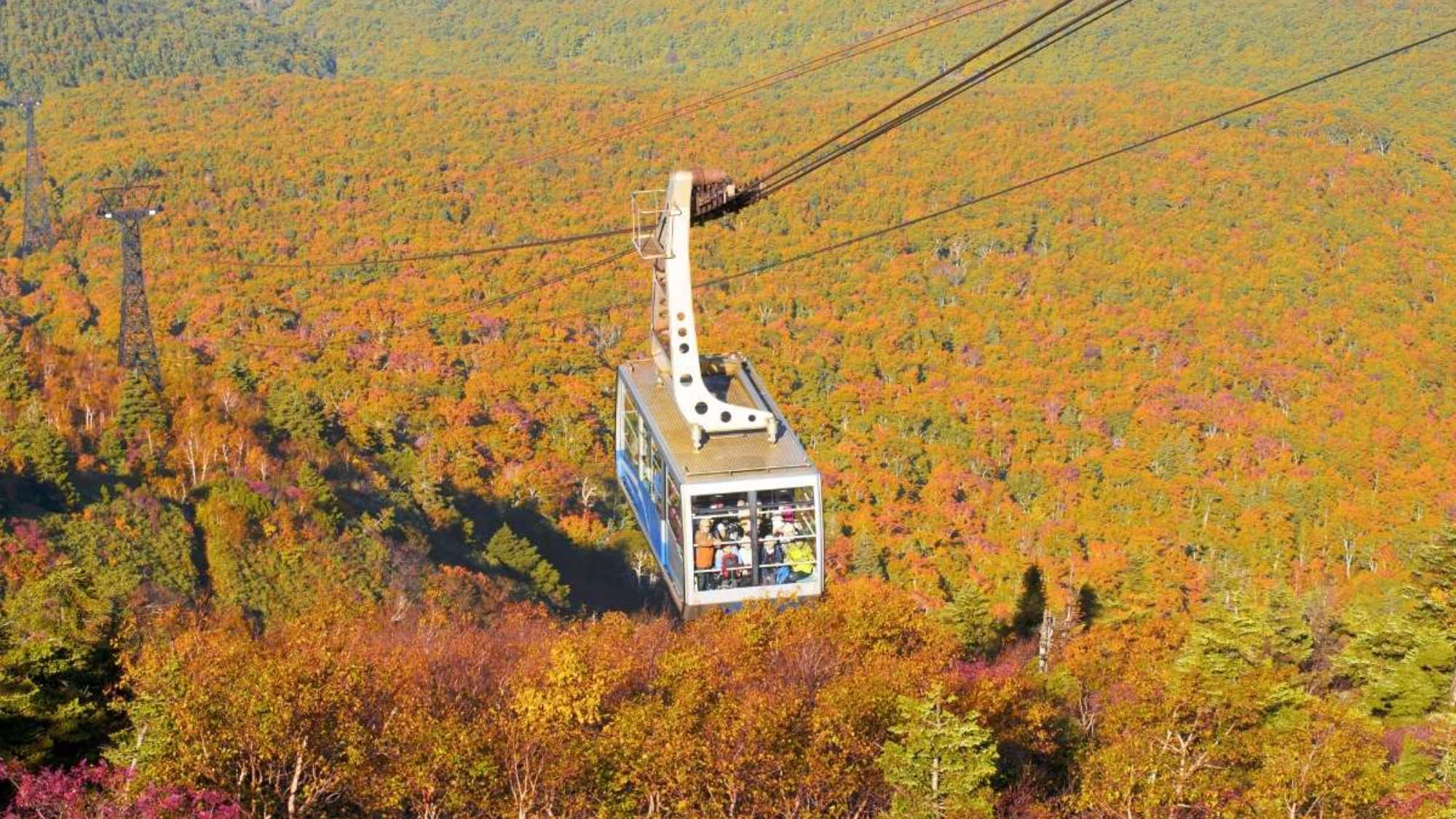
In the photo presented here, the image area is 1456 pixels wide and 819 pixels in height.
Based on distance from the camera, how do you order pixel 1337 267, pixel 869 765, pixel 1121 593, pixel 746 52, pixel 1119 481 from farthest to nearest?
pixel 746 52 → pixel 1337 267 → pixel 1119 481 → pixel 1121 593 → pixel 869 765

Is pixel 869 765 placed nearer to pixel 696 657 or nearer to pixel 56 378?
pixel 696 657

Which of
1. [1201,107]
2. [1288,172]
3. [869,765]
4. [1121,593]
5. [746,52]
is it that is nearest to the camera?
[869,765]

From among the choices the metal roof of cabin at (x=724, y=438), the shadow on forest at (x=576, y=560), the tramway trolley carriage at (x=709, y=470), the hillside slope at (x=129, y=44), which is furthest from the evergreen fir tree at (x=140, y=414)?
the hillside slope at (x=129, y=44)

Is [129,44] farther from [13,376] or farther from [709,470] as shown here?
[709,470]

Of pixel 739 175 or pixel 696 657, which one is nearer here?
pixel 696 657

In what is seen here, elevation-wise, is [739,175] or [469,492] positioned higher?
[739,175]

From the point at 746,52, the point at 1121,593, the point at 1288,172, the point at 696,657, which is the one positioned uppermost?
the point at 746,52

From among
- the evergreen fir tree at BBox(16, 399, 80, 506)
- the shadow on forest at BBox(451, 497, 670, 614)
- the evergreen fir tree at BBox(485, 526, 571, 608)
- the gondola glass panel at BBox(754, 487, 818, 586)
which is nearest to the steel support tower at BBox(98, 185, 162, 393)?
the evergreen fir tree at BBox(16, 399, 80, 506)

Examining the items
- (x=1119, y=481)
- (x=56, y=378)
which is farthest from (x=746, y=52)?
(x=56, y=378)

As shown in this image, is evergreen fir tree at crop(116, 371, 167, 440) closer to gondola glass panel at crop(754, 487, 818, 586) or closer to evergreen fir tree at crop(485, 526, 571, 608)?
evergreen fir tree at crop(485, 526, 571, 608)
